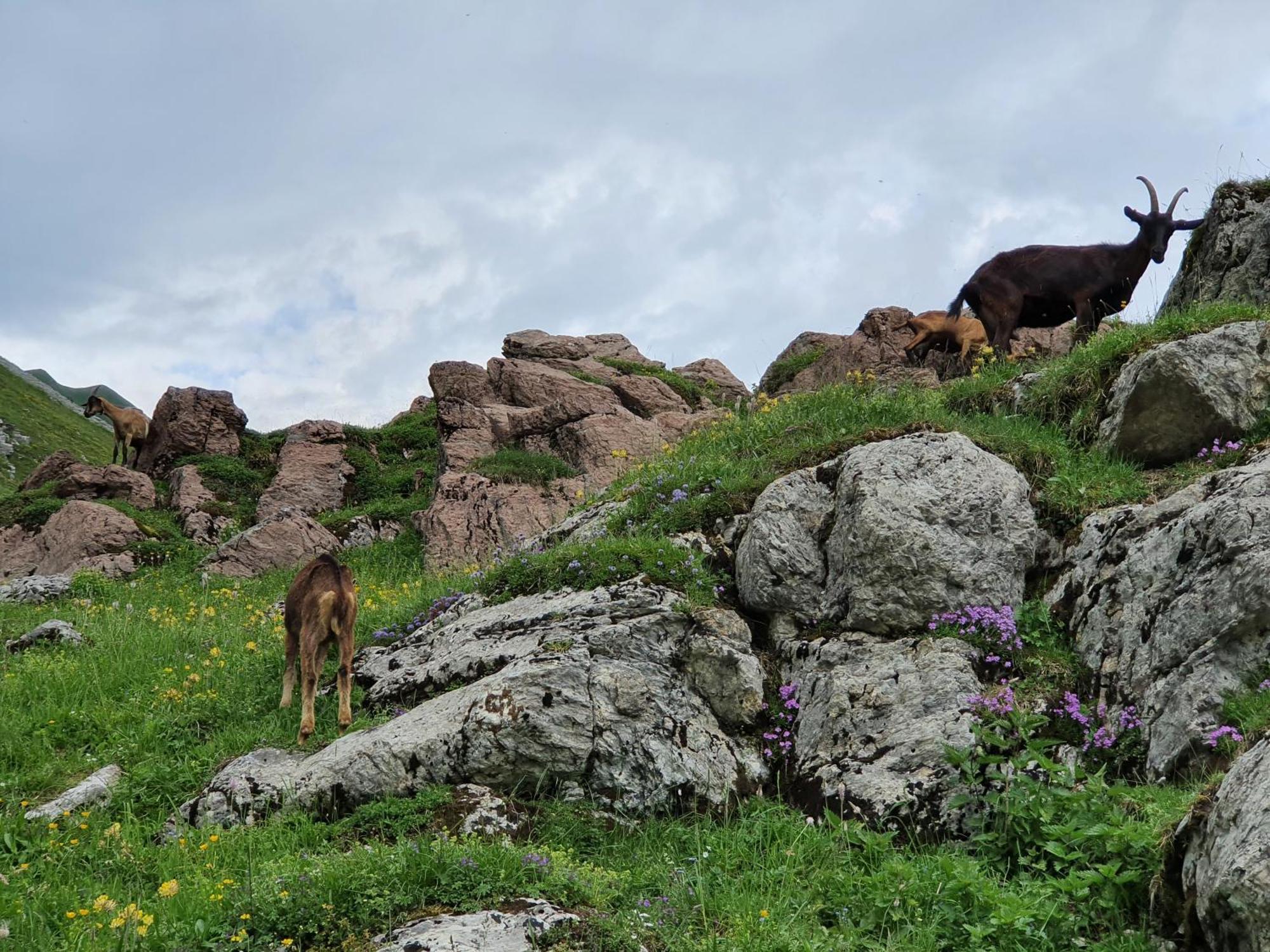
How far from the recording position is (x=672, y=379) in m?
25.5

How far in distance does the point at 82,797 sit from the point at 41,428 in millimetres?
56753

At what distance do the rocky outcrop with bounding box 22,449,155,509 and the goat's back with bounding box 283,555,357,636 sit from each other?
52.0ft

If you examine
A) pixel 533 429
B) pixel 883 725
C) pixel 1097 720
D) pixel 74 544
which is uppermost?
pixel 533 429

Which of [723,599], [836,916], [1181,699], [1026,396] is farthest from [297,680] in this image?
[1026,396]

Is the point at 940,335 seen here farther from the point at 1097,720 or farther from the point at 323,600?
the point at 323,600

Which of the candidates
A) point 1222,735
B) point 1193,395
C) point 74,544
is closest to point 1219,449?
point 1193,395

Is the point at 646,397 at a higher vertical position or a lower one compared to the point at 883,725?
higher

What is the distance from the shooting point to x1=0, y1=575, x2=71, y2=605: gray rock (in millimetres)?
16031

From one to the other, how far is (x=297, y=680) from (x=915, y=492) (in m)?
6.07

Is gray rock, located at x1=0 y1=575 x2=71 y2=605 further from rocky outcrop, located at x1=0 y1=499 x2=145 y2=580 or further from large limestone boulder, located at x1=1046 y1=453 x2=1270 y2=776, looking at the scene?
large limestone boulder, located at x1=1046 y1=453 x2=1270 y2=776

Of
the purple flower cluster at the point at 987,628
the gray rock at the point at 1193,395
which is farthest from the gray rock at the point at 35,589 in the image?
the gray rock at the point at 1193,395

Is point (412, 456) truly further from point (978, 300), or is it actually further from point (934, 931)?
point (934, 931)

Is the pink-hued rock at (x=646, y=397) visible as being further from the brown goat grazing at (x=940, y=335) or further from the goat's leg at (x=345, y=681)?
the goat's leg at (x=345, y=681)

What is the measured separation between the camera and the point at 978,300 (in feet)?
47.4
